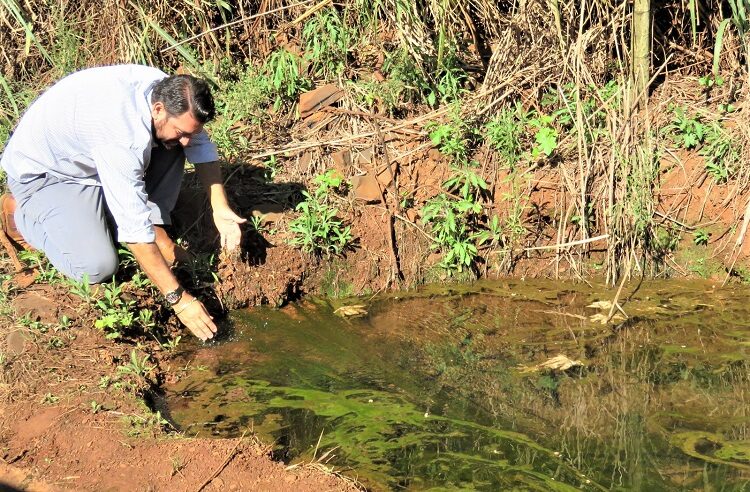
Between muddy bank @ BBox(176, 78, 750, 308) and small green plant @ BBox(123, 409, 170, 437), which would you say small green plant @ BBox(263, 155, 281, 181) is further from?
small green plant @ BBox(123, 409, 170, 437)

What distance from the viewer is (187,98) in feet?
11.4

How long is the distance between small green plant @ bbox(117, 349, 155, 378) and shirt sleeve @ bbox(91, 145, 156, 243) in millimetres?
560

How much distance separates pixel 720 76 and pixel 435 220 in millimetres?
2066

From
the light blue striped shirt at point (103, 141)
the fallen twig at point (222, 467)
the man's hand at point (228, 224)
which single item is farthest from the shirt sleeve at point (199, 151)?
the fallen twig at point (222, 467)

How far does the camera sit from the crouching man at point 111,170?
348 centimetres

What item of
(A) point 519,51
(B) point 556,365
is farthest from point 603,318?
(A) point 519,51

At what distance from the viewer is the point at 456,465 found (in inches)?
126

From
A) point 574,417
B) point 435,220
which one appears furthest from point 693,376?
point 435,220

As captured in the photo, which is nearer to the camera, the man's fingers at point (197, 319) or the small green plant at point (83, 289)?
the man's fingers at point (197, 319)

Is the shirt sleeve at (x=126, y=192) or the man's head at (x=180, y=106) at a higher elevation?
the man's head at (x=180, y=106)

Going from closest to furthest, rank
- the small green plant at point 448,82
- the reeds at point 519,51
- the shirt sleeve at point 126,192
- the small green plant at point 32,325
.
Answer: the shirt sleeve at point 126,192
the small green plant at point 32,325
the reeds at point 519,51
the small green plant at point 448,82

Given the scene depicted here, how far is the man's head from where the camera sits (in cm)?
347

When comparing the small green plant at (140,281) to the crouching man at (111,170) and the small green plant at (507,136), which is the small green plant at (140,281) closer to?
the crouching man at (111,170)

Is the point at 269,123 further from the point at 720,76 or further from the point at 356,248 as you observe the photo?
the point at 720,76
